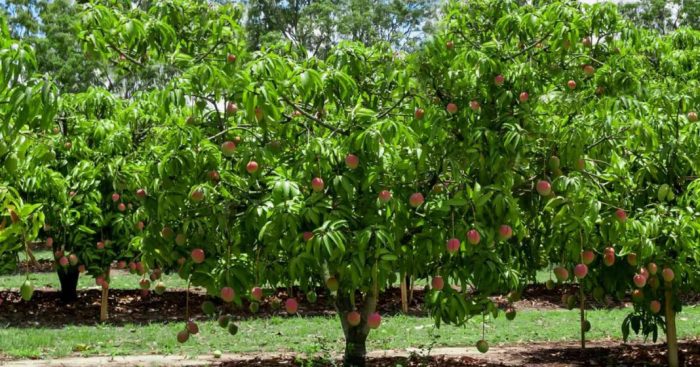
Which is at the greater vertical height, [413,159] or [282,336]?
[413,159]

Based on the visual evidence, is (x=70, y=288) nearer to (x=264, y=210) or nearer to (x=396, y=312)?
(x=396, y=312)

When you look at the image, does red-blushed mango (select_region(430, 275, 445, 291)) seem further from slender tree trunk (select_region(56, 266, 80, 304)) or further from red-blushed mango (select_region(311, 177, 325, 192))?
slender tree trunk (select_region(56, 266, 80, 304))

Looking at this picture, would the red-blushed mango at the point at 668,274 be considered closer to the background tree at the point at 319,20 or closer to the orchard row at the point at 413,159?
the orchard row at the point at 413,159

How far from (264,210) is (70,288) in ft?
32.3

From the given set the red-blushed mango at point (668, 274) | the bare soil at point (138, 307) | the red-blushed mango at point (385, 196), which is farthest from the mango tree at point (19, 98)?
the bare soil at point (138, 307)

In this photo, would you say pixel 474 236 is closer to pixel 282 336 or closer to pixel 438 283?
pixel 438 283

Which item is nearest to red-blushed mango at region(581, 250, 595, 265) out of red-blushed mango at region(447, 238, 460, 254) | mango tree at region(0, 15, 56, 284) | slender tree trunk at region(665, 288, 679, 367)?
red-blushed mango at region(447, 238, 460, 254)

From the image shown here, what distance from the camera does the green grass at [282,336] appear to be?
9258mm

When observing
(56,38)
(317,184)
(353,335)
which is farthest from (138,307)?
(56,38)

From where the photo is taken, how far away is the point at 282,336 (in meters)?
10.5

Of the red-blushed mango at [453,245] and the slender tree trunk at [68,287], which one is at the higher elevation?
the red-blushed mango at [453,245]

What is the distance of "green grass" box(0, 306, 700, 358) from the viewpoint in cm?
926

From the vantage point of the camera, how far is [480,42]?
6555 millimetres

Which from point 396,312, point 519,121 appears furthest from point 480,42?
point 396,312
